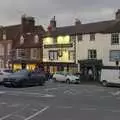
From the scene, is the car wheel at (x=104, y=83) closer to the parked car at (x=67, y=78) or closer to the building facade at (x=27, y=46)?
the parked car at (x=67, y=78)

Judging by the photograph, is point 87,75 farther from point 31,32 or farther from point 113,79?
point 31,32

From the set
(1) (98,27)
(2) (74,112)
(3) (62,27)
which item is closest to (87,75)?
(1) (98,27)

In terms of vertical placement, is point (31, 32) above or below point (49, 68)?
above

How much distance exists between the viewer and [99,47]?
61750 mm

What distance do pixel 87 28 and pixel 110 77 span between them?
66.8 ft

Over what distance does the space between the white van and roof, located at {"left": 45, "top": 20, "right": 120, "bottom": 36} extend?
13899mm

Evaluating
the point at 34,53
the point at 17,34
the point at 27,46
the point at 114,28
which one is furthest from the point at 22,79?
the point at 17,34

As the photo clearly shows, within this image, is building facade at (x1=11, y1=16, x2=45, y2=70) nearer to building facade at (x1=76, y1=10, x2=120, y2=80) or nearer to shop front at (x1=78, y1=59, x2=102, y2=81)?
building facade at (x1=76, y1=10, x2=120, y2=80)

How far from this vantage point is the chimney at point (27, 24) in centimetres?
8025

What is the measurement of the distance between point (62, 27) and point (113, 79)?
28.6m

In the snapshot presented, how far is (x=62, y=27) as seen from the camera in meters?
73.9

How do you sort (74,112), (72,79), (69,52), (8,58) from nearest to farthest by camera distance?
1. (74,112)
2. (72,79)
3. (69,52)
4. (8,58)

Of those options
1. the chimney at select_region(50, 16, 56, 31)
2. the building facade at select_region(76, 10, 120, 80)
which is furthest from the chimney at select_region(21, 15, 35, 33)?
the building facade at select_region(76, 10, 120, 80)

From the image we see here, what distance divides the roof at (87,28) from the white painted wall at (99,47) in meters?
1.00
